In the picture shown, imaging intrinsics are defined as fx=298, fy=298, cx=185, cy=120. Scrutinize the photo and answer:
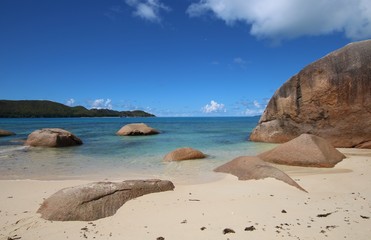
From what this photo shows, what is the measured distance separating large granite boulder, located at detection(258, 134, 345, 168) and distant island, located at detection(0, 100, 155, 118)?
134 meters

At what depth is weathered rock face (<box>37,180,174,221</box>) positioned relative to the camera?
5.19 meters

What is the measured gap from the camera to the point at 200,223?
16.1 feet

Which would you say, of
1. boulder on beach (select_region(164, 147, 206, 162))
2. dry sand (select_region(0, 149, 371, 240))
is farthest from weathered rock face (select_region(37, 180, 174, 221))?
boulder on beach (select_region(164, 147, 206, 162))

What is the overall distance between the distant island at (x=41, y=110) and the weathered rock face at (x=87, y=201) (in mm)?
136377

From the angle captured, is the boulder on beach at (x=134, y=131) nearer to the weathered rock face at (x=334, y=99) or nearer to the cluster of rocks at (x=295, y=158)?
the weathered rock face at (x=334, y=99)

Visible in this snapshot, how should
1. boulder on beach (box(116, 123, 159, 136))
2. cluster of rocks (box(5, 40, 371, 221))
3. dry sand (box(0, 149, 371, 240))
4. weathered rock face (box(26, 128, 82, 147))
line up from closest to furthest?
dry sand (box(0, 149, 371, 240))
cluster of rocks (box(5, 40, 371, 221))
weathered rock face (box(26, 128, 82, 147))
boulder on beach (box(116, 123, 159, 136))

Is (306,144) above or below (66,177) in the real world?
above

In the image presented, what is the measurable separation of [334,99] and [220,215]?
14.7m

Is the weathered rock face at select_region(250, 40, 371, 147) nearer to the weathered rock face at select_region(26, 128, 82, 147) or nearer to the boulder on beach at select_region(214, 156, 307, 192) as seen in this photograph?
the boulder on beach at select_region(214, 156, 307, 192)

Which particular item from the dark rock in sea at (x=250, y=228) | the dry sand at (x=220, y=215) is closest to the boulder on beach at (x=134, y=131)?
the dry sand at (x=220, y=215)

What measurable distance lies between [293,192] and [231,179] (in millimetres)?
2286

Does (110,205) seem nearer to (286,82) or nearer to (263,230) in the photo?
(263,230)

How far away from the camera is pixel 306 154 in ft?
36.2

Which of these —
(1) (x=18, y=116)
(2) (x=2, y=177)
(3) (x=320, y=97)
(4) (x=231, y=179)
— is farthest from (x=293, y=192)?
(1) (x=18, y=116)
